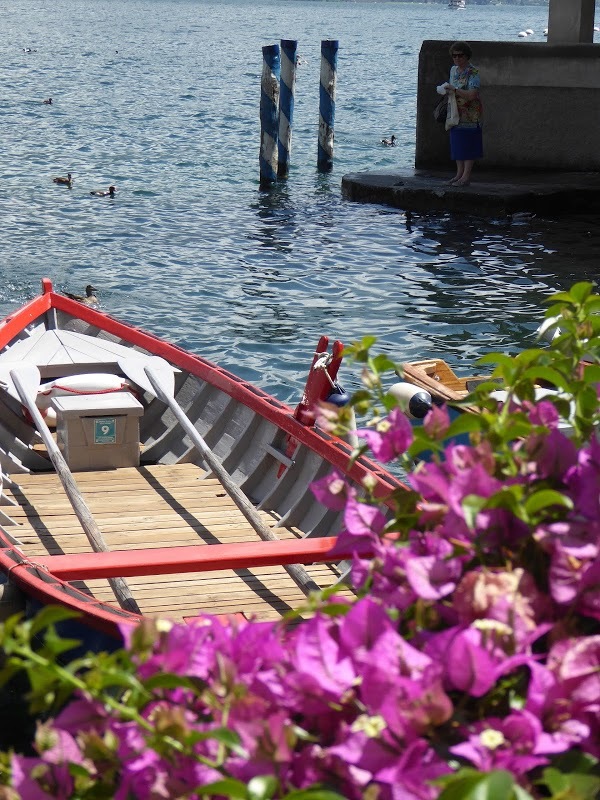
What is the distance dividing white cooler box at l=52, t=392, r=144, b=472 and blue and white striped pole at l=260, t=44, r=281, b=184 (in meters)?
14.5

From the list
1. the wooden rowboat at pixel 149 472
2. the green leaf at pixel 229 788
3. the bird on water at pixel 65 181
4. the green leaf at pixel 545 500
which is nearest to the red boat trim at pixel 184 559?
the wooden rowboat at pixel 149 472

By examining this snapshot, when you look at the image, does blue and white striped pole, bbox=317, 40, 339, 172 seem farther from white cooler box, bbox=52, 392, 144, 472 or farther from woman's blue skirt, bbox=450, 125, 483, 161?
white cooler box, bbox=52, 392, 144, 472

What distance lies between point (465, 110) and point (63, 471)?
1232cm

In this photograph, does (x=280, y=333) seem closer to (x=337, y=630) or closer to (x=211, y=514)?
(x=211, y=514)

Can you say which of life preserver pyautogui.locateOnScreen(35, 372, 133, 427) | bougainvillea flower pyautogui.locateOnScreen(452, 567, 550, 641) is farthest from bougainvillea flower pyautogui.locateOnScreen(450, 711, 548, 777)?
life preserver pyautogui.locateOnScreen(35, 372, 133, 427)

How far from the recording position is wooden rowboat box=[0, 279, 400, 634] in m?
5.12

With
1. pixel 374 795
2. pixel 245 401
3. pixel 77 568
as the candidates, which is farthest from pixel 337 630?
pixel 245 401

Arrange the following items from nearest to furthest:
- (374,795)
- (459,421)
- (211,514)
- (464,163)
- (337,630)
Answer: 1. (374,795)
2. (337,630)
3. (459,421)
4. (211,514)
5. (464,163)

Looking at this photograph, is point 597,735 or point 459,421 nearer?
point 597,735

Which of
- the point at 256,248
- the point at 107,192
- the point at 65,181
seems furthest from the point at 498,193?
the point at 65,181

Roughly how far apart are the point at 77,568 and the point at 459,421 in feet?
9.06

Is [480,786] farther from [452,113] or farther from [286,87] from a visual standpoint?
[286,87]

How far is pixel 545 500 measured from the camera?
144 cm

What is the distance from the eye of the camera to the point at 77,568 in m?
4.11
